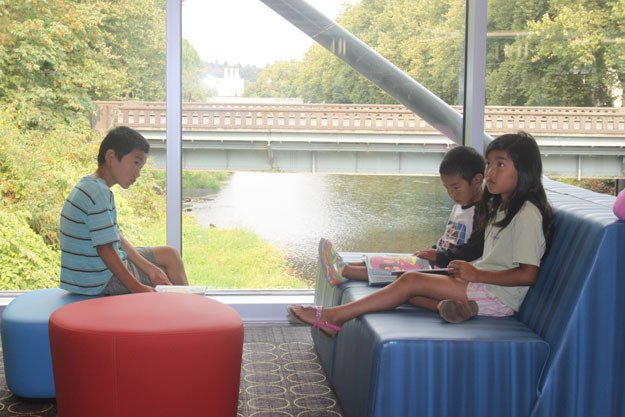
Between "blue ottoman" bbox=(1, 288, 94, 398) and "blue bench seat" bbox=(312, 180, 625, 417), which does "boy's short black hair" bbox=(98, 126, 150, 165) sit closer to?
"blue ottoman" bbox=(1, 288, 94, 398)

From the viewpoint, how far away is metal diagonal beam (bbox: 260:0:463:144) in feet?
15.1

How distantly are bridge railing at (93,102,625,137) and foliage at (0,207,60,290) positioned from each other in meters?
0.72

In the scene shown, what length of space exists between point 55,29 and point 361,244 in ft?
6.62

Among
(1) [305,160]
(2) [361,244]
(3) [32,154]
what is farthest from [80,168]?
(2) [361,244]

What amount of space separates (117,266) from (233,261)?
4.86ft

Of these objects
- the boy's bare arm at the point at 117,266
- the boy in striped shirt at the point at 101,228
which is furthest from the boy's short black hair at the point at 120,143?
the boy's bare arm at the point at 117,266

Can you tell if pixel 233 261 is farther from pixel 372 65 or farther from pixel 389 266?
pixel 389 266

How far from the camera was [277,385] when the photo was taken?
338cm

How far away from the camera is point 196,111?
15.0 feet

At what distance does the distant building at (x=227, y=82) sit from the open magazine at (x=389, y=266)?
1357 millimetres

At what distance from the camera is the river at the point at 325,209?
468cm

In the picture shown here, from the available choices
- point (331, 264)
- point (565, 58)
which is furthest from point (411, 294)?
point (565, 58)

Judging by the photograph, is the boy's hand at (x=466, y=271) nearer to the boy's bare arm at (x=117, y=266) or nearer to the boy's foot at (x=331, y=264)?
the boy's foot at (x=331, y=264)

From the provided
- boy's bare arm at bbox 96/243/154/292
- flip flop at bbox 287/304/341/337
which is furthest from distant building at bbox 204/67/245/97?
flip flop at bbox 287/304/341/337
